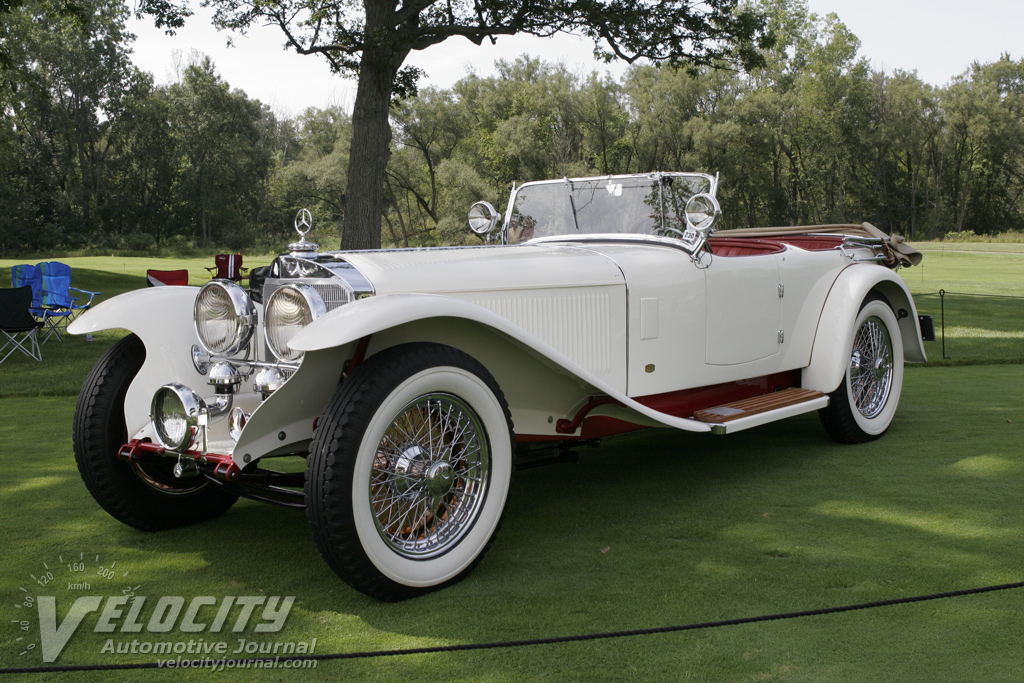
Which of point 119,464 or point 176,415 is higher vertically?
point 176,415

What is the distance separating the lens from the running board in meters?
4.12

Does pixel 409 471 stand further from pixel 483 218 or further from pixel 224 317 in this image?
pixel 483 218

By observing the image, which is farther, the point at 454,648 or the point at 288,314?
the point at 288,314

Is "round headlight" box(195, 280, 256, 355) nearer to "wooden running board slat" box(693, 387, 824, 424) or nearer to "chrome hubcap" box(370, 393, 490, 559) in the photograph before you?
"chrome hubcap" box(370, 393, 490, 559)

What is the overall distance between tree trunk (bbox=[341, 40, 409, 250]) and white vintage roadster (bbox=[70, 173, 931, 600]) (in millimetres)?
10138

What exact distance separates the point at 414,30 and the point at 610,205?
1084 centimetres

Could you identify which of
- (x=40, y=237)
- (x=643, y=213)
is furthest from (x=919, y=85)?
(x=643, y=213)

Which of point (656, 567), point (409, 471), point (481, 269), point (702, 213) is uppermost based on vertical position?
point (702, 213)

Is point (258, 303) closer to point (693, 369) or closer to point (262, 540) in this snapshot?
→ point (262, 540)

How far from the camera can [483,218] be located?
5.21 m

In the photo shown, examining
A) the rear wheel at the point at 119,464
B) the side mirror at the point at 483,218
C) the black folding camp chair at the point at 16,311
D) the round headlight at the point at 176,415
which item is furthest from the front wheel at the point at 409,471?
the black folding camp chair at the point at 16,311

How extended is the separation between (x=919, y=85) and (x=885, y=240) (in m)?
57.7

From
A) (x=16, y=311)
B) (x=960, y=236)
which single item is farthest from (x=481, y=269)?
(x=960, y=236)

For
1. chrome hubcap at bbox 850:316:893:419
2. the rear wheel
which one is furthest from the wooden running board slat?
the rear wheel
